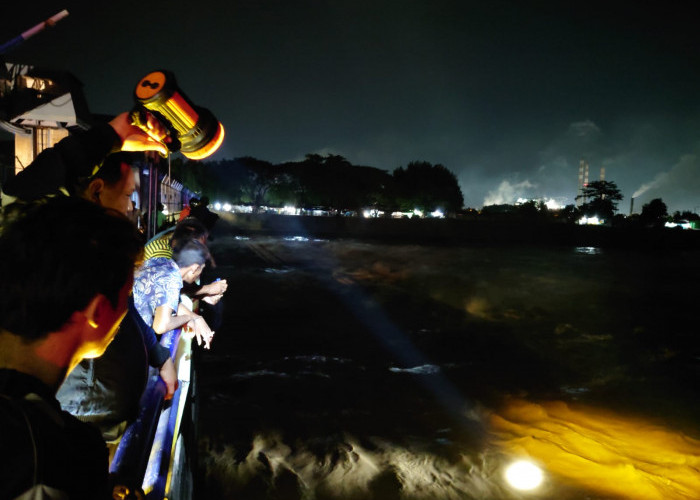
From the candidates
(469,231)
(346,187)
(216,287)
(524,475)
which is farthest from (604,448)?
(346,187)

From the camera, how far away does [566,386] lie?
18.6 feet

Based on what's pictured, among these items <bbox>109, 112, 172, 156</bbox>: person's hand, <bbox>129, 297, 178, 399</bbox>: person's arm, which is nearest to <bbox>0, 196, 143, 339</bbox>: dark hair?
<bbox>129, 297, 178, 399</bbox>: person's arm

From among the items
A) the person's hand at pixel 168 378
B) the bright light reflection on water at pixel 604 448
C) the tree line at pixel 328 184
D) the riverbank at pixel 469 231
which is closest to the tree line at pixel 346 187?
the tree line at pixel 328 184

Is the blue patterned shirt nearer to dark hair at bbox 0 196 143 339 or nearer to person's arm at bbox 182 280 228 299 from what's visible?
person's arm at bbox 182 280 228 299

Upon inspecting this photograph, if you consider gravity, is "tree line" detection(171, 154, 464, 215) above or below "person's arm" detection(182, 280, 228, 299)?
above

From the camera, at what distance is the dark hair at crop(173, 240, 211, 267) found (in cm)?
315

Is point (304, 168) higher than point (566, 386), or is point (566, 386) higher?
point (304, 168)

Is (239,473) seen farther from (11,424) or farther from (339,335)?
(339,335)

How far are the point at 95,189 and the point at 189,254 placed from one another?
4.48 ft

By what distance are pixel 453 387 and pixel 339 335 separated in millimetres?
2767

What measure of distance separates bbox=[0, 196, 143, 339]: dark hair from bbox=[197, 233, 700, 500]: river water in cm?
297

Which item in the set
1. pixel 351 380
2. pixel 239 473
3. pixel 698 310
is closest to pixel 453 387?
pixel 351 380

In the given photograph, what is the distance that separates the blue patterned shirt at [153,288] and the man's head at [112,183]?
1.88 feet

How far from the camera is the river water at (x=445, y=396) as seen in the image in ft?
11.8
